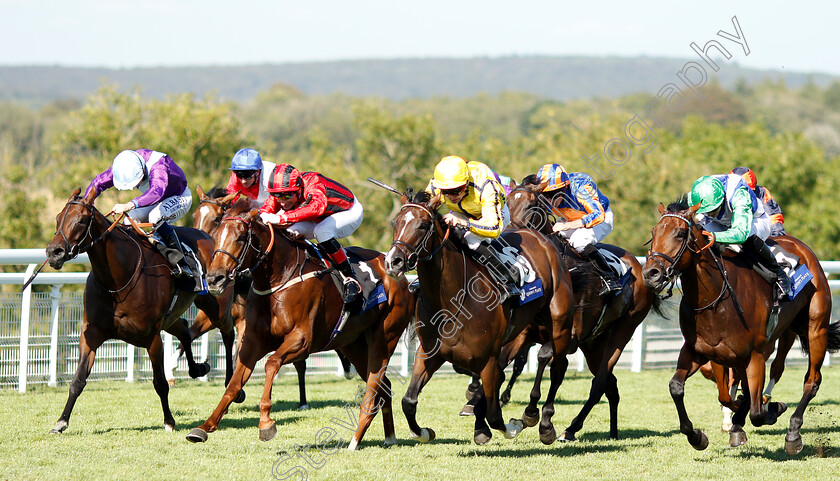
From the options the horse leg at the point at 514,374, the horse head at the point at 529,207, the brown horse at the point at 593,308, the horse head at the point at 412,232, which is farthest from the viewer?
the horse leg at the point at 514,374

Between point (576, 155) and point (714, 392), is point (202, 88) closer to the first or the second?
point (576, 155)

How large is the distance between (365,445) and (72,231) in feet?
8.05

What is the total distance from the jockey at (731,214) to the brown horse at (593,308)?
1.18 m

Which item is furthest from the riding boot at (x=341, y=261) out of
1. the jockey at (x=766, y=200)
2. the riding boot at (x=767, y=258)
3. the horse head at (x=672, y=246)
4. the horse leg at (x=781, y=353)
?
the horse leg at (x=781, y=353)

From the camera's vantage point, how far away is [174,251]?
7.30 meters

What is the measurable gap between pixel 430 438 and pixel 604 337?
6.60 ft

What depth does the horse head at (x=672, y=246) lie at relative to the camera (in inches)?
223

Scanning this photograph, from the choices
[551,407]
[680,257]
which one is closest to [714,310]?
[680,257]

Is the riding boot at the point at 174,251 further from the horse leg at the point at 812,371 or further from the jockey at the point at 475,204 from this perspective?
the horse leg at the point at 812,371

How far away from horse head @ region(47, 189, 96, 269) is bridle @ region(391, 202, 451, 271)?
243 cm

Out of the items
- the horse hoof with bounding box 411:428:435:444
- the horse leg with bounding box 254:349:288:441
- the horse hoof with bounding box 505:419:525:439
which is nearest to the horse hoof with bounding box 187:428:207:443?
the horse leg with bounding box 254:349:288:441

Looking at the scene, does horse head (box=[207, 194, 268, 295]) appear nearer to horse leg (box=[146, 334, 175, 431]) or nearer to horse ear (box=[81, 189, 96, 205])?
horse ear (box=[81, 189, 96, 205])

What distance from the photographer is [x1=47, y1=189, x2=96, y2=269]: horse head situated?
6398 mm

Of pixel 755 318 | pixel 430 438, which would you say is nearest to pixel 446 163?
pixel 430 438
